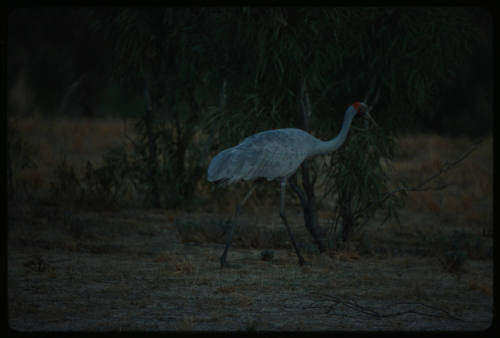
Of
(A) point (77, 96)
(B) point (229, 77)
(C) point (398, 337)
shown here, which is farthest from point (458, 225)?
(A) point (77, 96)

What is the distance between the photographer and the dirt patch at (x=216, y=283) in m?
5.38

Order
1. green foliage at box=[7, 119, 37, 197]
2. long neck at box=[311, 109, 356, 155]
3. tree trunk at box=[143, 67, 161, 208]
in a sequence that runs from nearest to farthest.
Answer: long neck at box=[311, 109, 356, 155] → green foliage at box=[7, 119, 37, 197] → tree trunk at box=[143, 67, 161, 208]

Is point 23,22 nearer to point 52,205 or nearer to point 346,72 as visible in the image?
point 52,205

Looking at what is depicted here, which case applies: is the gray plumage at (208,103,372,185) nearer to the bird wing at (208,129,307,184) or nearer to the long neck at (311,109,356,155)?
the bird wing at (208,129,307,184)

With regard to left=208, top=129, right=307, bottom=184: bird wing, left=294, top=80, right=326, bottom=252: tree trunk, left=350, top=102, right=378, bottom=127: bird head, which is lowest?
left=294, top=80, right=326, bottom=252: tree trunk

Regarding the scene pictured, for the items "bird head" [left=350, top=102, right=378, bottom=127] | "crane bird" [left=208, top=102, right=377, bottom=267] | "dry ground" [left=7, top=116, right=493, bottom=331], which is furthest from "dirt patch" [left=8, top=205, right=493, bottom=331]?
"bird head" [left=350, top=102, right=378, bottom=127]

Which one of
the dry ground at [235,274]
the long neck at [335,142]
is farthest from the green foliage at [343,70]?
the dry ground at [235,274]

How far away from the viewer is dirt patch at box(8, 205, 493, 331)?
5.38m

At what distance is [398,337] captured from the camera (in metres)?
4.87

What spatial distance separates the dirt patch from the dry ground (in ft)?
0.04

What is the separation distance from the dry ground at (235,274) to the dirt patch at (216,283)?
0.01m

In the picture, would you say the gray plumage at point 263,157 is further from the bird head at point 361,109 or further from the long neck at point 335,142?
the bird head at point 361,109

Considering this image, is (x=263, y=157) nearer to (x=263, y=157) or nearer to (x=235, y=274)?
(x=263, y=157)

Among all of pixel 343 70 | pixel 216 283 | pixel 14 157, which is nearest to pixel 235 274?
pixel 216 283
